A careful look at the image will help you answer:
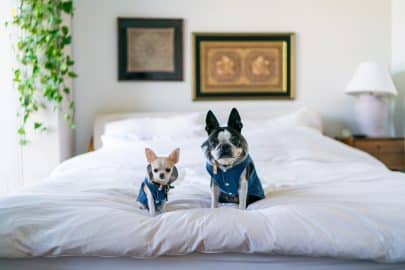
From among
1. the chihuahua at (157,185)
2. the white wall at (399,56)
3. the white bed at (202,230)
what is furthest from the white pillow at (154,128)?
the white wall at (399,56)

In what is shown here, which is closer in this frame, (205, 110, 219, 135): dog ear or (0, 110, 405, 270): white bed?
(0, 110, 405, 270): white bed

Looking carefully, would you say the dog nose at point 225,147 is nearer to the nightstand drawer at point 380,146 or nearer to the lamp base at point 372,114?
the nightstand drawer at point 380,146

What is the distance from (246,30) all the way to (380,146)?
1395 mm

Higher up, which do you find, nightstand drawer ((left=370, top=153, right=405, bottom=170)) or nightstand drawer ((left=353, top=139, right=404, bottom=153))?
nightstand drawer ((left=353, top=139, right=404, bottom=153))

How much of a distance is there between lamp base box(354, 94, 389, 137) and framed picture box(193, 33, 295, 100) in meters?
0.55

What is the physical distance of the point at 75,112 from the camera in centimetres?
339

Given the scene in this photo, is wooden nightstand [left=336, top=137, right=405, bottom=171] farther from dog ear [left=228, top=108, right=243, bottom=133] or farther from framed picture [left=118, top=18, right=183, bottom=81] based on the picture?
dog ear [left=228, top=108, right=243, bottom=133]

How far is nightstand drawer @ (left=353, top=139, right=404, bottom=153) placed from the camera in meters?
3.26

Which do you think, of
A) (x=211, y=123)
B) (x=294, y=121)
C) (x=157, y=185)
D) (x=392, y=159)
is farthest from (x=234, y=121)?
(x=392, y=159)

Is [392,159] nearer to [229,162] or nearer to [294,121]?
[294,121]

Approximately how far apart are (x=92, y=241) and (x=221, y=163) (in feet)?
1.64

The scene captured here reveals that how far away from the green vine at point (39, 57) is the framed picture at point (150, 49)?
1.53ft

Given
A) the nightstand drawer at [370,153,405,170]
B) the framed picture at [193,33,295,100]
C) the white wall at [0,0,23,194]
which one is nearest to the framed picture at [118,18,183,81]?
the framed picture at [193,33,295,100]

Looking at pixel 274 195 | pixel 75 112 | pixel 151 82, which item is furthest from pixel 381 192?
pixel 75 112
